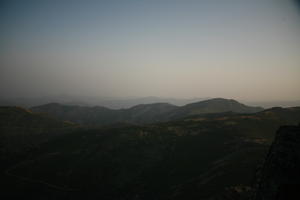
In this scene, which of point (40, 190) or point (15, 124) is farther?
point (15, 124)

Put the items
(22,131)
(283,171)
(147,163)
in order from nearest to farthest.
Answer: (283,171), (147,163), (22,131)

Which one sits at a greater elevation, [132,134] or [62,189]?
[132,134]

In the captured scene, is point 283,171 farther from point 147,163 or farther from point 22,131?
point 22,131

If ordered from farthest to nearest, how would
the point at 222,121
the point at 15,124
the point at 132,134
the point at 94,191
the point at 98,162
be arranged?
the point at 15,124
the point at 222,121
the point at 132,134
the point at 98,162
the point at 94,191

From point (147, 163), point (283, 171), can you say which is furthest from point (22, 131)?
point (283, 171)

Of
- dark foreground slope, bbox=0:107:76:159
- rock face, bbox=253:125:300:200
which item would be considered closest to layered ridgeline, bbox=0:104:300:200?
dark foreground slope, bbox=0:107:76:159

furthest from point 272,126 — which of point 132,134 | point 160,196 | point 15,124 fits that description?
point 15,124

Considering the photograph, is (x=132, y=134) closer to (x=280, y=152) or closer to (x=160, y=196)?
(x=160, y=196)
